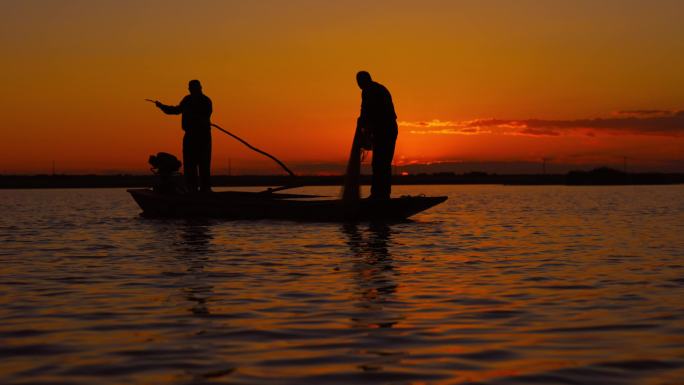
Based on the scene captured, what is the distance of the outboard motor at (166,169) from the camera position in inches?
939

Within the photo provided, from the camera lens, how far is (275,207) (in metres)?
21.6

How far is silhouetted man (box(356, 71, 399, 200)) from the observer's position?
20375 mm

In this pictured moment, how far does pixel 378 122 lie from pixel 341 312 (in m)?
12.4

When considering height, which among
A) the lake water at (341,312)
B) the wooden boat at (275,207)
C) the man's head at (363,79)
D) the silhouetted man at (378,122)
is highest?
the man's head at (363,79)

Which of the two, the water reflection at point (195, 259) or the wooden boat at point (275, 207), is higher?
the wooden boat at point (275, 207)

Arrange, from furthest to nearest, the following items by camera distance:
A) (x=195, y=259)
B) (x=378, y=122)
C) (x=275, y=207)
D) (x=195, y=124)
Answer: (x=195, y=124)
(x=275, y=207)
(x=378, y=122)
(x=195, y=259)

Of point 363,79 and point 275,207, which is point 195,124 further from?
point 363,79

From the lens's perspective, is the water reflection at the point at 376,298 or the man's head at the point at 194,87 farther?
the man's head at the point at 194,87

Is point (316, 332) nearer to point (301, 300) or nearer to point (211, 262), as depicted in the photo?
point (301, 300)

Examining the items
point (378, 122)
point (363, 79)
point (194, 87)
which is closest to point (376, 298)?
point (378, 122)

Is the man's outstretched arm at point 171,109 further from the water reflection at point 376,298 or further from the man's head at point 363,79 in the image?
the water reflection at point 376,298

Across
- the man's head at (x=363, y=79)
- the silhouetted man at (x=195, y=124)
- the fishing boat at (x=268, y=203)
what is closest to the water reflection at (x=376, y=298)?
the fishing boat at (x=268, y=203)

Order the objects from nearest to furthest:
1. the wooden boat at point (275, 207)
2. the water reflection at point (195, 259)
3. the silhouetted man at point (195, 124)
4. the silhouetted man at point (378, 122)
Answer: the water reflection at point (195, 259) → the silhouetted man at point (378, 122) → the wooden boat at point (275, 207) → the silhouetted man at point (195, 124)

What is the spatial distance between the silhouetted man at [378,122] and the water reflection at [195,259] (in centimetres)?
399
